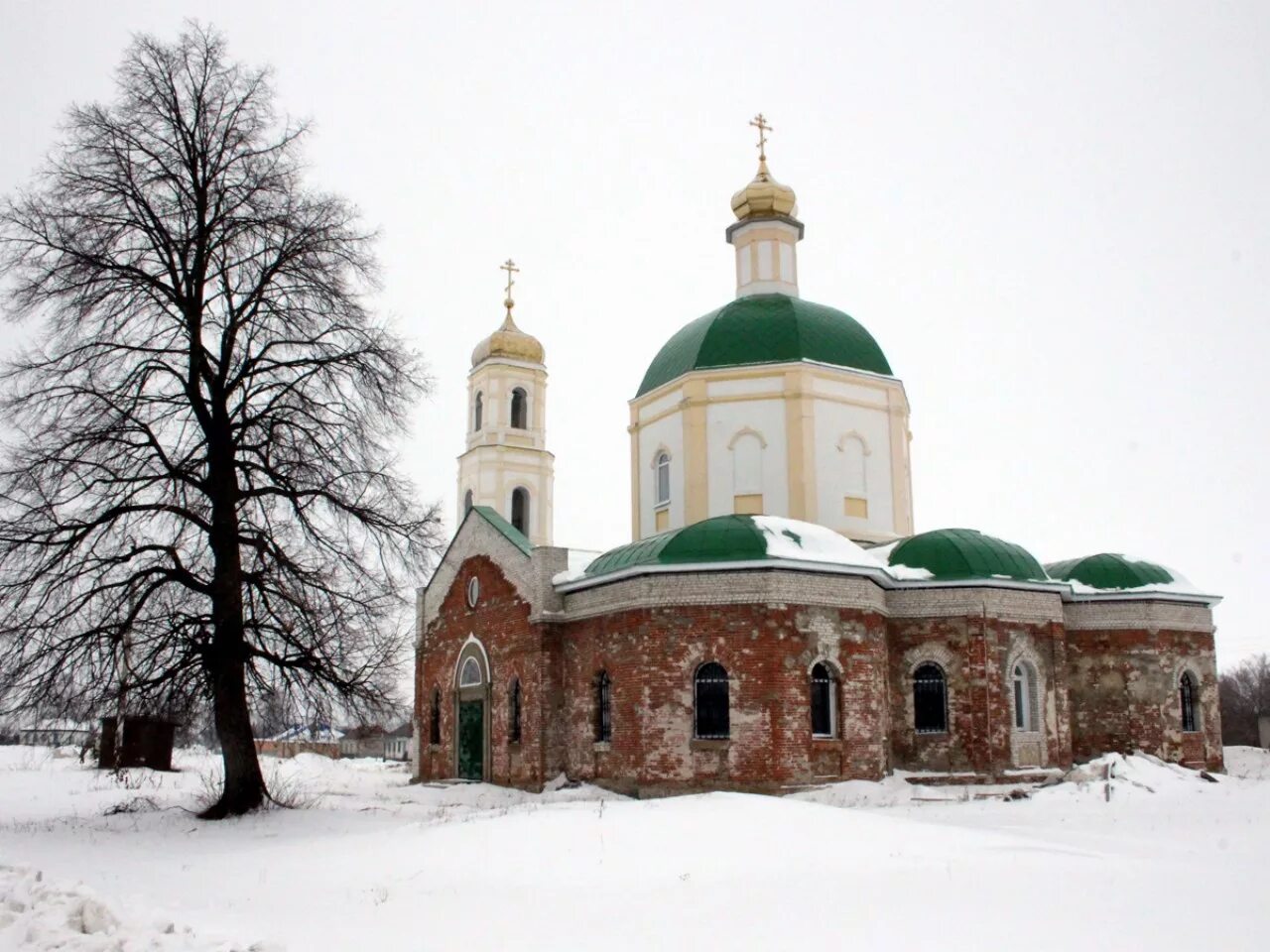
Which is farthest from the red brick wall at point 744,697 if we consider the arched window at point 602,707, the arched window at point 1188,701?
the arched window at point 1188,701

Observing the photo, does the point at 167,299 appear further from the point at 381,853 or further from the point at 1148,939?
the point at 1148,939

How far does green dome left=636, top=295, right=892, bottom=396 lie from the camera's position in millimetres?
25719

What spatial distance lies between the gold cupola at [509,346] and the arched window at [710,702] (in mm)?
17369

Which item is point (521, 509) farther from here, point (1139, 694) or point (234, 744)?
point (234, 744)

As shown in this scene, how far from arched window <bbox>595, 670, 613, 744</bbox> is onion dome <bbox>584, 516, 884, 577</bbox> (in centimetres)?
200

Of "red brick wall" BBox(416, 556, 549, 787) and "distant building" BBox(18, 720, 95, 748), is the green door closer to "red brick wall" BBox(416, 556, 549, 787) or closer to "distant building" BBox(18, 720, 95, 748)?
"red brick wall" BBox(416, 556, 549, 787)

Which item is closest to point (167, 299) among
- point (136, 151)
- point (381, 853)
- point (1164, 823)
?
point (136, 151)

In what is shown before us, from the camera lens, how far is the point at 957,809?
17.5 meters

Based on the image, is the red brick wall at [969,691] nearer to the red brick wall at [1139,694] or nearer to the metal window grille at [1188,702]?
the red brick wall at [1139,694]

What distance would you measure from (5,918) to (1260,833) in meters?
13.8

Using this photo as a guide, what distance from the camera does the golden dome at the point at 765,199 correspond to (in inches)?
1139

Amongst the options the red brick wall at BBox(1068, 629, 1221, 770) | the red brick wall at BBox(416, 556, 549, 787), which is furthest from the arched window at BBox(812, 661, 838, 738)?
the red brick wall at BBox(1068, 629, 1221, 770)

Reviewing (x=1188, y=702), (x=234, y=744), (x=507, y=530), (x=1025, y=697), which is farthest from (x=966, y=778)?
(x=234, y=744)

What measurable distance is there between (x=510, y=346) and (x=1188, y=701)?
20.7m
